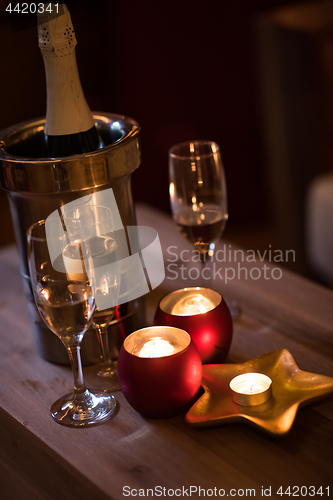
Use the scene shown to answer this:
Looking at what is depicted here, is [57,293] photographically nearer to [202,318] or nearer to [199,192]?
[202,318]

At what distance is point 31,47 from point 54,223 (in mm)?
276

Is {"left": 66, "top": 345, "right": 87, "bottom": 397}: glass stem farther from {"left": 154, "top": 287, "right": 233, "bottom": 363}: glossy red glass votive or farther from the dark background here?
the dark background

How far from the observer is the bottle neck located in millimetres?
642

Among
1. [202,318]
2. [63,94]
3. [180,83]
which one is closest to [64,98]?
[63,94]

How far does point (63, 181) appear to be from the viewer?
634 millimetres

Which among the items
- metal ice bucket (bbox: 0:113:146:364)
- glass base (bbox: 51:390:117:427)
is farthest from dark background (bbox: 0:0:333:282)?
glass base (bbox: 51:390:117:427)

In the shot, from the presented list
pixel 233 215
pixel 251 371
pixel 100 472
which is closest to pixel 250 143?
pixel 233 215

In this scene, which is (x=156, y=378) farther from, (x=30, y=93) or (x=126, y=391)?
(x=30, y=93)

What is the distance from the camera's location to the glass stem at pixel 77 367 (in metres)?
0.61

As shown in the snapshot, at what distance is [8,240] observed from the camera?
2410mm

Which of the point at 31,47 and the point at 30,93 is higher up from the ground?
the point at 31,47

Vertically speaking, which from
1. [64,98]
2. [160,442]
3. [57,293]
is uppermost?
[64,98]

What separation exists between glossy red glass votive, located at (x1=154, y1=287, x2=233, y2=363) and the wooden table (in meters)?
0.06

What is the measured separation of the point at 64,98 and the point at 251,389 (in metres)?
0.41
